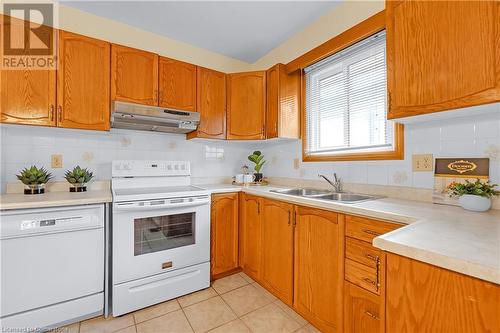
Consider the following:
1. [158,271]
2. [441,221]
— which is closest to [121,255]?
[158,271]

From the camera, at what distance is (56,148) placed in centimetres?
197

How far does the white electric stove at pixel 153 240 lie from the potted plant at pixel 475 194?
70.7 inches

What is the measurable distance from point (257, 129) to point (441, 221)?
1.82 meters

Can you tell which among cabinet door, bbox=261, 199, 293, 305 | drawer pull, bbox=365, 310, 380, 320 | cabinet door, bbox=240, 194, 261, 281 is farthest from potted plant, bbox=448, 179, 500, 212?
cabinet door, bbox=240, 194, 261, 281

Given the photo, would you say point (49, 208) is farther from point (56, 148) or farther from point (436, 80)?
point (436, 80)

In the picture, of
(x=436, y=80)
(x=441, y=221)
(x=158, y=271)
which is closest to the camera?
(x=441, y=221)

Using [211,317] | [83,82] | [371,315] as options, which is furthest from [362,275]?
[83,82]

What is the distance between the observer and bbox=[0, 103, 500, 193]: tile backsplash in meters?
1.27

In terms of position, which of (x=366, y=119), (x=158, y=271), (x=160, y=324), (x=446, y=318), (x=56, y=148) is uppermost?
(x=366, y=119)

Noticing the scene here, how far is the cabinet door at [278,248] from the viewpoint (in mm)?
1719

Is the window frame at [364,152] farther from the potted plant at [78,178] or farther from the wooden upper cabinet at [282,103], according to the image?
the potted plant at [78,178]

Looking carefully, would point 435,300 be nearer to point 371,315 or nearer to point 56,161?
point 371,315

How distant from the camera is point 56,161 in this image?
1.96m

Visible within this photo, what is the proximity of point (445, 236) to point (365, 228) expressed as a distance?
440 mm
